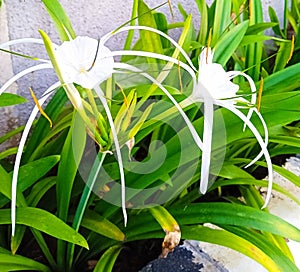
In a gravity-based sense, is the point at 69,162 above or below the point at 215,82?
below

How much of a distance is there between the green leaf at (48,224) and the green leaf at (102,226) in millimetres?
135

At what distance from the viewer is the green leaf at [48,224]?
2.14 feet

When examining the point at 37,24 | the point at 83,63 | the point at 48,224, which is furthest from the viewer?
the point at 37,24

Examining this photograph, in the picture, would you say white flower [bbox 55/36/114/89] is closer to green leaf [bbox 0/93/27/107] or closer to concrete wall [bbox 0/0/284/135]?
green leaf [bbox 0/93/27/107]

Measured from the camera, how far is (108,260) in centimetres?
83

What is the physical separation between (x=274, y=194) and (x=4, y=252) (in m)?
0.61

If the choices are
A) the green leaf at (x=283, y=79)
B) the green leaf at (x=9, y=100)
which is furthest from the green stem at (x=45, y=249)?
the green leaf at (x=283, y=79)

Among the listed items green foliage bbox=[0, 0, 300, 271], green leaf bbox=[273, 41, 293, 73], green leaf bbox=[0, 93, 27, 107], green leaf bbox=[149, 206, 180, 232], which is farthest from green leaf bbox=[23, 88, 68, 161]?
green leaf bbox=[273, 41, 293, 73]

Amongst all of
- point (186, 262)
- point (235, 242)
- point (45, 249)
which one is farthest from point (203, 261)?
point (45, 249)

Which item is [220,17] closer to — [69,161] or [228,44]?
[228,44]

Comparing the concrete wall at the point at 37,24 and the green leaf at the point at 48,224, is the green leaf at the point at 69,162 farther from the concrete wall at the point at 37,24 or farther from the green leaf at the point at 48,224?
the concrete wall at the point at 37,24

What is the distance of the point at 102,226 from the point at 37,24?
18.6 inches

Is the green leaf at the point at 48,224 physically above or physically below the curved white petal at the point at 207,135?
below

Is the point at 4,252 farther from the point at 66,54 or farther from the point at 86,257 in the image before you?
the point at 66,54
